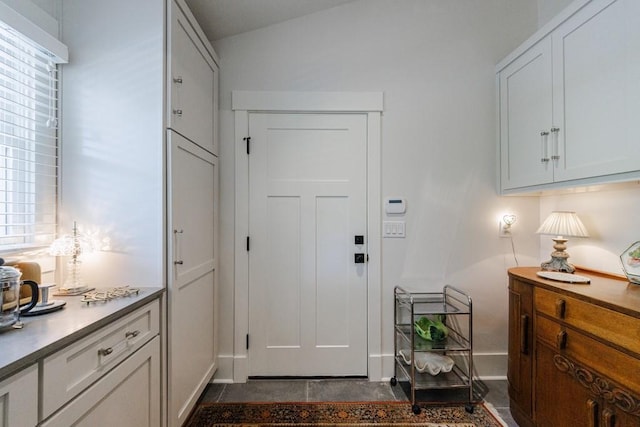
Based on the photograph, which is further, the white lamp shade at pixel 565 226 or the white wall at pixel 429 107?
the white wall at pixel 429 107

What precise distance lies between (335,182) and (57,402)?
5.86ft

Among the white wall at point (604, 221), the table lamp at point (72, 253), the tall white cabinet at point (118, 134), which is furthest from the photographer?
the white wall at point (604, 221)

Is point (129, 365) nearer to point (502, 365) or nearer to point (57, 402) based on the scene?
point (57, 402)

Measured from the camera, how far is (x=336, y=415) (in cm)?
179

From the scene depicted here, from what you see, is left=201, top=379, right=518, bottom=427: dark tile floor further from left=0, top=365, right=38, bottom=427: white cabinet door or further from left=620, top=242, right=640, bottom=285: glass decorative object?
left=0, top=365, right=38, bottom=427: white cabinet door

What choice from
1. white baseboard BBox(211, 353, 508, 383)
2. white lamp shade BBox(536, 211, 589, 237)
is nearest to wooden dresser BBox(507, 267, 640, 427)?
white lamp shade BBox(536, 211, 589, 237)

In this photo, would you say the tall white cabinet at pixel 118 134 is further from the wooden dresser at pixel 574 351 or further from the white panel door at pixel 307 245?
the wooden dresser at pixel 574 351

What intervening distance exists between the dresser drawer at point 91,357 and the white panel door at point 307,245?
96 centimetres

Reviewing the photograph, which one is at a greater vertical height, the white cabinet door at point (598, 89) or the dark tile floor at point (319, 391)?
the white cabinet door at point (598, 89)

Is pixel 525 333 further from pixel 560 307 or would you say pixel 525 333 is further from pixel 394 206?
pixel 394 206

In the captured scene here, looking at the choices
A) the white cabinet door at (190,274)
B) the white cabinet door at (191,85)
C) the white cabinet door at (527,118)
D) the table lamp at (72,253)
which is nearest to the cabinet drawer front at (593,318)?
the white cabinet door at (527,118)

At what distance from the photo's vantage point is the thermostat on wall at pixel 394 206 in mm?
2174

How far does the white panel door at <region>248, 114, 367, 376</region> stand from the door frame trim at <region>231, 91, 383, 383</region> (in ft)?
0.14

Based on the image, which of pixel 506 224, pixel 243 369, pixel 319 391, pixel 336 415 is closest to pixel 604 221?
pixel 506 224
